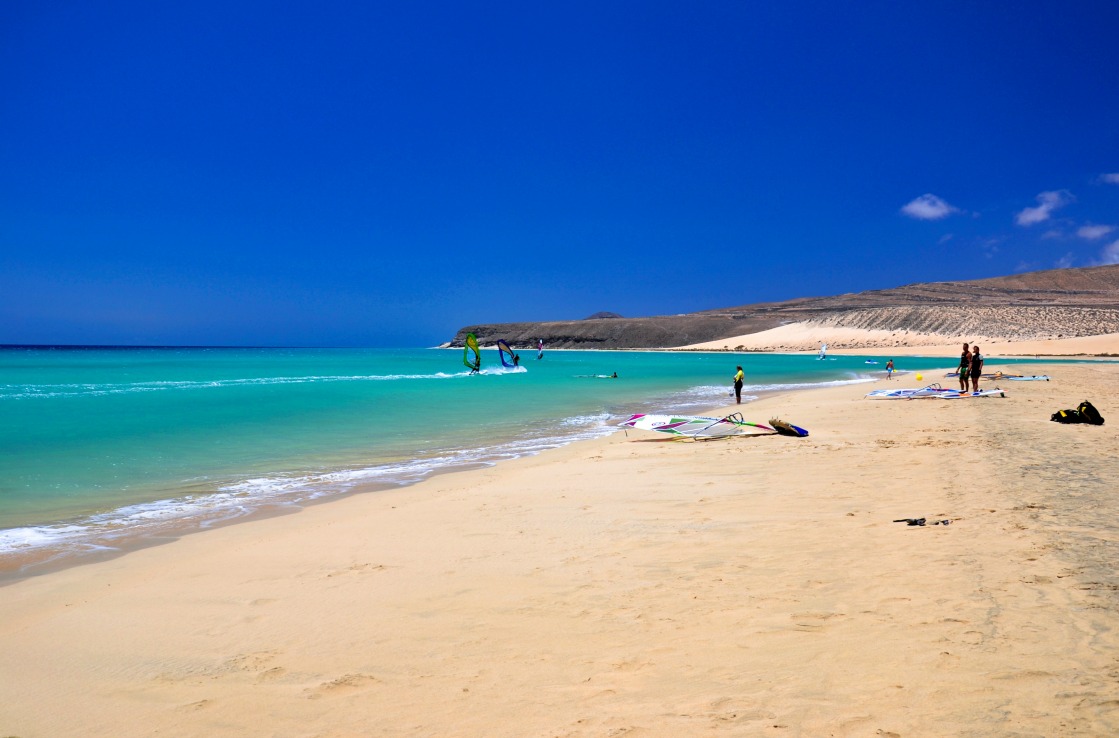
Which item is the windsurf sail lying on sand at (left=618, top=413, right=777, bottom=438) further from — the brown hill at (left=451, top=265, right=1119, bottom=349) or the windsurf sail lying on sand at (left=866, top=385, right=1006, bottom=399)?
the brown hill at (left=451, top=265, right=1119, bottom=349)

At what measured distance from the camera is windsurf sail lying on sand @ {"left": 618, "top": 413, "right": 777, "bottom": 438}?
1295 cm

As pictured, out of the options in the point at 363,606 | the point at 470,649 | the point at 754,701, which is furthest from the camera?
the point at 363,606

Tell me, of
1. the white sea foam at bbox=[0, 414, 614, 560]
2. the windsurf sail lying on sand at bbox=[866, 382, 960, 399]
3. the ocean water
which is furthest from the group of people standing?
the white sea foam at bbox=[0, 414, 614, 560]

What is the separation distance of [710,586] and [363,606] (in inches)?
92.8

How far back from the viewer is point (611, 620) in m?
4.08

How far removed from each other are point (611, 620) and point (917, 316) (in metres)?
112

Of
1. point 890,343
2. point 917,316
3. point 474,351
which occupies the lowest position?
point 890,343

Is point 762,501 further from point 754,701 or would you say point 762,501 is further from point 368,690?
point 368,690

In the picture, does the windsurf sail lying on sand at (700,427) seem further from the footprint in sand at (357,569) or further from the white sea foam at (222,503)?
the footprint in sand at (357,569)

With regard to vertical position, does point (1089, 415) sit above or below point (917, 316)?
below

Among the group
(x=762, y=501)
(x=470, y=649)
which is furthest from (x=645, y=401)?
(x=470, y=649)

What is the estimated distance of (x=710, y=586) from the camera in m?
4.58

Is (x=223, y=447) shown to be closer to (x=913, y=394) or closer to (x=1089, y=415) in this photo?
(x=1089, y=415)

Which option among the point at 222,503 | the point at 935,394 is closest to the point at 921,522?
the point at 222,503
